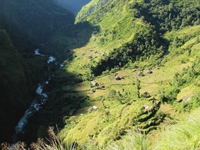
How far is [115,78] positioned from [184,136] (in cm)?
8936

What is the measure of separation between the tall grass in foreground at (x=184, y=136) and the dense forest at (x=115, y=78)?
2 cm

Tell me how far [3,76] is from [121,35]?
233 ft

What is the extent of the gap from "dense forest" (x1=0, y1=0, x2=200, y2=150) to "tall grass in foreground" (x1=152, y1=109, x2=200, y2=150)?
2 cm

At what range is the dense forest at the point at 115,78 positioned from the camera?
151ft

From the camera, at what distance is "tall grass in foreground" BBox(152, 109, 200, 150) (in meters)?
4.98

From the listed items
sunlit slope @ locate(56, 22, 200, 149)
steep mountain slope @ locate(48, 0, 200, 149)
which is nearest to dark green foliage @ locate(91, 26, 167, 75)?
steep mountain slope @ locate(48, 0, 200, 149)

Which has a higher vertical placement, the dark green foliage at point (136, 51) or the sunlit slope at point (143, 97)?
the dark green foliage at point (136, 51)

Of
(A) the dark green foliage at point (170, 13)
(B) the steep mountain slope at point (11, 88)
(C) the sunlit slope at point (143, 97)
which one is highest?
(A) the dark green foliage at point (170, 13)

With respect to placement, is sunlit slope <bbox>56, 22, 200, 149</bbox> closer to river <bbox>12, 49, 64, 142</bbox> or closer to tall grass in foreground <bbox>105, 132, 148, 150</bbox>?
tall grass in foreground <bbox>105, 132, 148, 150</bbox>

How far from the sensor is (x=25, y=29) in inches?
7633

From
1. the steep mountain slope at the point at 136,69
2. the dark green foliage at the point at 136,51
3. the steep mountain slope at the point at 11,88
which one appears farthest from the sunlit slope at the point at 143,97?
the steep mountain slope at the point at 11,88

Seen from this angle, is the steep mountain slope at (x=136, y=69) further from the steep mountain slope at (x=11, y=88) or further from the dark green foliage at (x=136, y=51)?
the steep mountain slope at (x=11, y=88)

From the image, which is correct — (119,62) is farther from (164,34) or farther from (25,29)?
(25,29)

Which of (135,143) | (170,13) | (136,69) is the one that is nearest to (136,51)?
(136,69)
